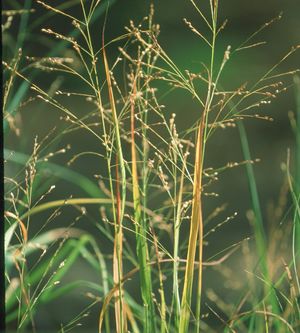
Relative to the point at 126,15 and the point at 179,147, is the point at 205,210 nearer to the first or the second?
the point at 126,15

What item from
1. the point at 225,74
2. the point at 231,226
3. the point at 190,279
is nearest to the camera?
the point at 190,279

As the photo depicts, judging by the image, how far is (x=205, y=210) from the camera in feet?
11.3

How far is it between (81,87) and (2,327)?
2142 mm

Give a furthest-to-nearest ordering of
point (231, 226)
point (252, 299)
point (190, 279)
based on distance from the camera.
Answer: point (231, 226) < point (252, 299) < point (190, 279)

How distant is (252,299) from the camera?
1569 millimetres

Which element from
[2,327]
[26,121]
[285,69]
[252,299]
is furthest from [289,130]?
[2,327]

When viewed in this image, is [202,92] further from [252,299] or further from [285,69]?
[252,299]

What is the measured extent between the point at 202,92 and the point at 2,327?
2.23 meters

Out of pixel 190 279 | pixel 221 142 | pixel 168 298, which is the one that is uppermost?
pixel 190 279

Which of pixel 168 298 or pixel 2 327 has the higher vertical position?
pixel 2 327

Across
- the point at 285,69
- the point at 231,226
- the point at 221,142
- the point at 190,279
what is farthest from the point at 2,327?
the point at 285,69

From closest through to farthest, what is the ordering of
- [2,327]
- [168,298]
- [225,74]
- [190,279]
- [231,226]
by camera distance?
[190,279]
[2,327]
[168,298]
[231,226]
[225,74]

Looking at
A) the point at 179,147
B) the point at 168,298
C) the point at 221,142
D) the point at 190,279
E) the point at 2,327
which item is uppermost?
the point at 179,147

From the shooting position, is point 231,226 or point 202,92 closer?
point 231,226
